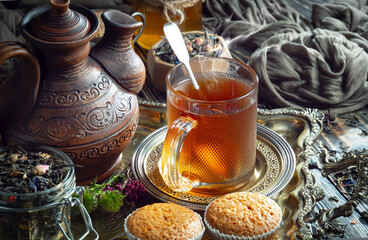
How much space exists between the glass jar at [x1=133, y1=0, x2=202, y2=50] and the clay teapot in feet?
2.07

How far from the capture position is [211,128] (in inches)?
40.6

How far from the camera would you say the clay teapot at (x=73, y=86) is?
0.98 metres

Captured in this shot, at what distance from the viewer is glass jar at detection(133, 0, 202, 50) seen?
1.71 metres

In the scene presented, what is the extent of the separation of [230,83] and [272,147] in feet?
0.68

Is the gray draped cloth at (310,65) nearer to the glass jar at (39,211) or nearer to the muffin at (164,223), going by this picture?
the muffin at (164,223)

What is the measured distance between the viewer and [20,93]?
1.02 metres

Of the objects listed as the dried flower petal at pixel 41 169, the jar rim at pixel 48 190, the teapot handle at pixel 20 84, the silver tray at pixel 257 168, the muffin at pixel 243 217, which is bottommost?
the silver tray at pixel 257 168

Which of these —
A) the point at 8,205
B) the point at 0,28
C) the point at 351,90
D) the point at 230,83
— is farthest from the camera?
the point at 0,28

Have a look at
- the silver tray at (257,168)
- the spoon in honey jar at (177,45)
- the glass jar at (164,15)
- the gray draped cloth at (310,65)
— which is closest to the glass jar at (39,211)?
the silver tray at (257,168)

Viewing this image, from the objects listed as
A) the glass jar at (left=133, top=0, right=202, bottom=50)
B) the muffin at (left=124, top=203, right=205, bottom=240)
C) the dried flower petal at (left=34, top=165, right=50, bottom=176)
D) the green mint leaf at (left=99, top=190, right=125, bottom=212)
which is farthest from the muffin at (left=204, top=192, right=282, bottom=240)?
the glass jar at (left=133, top=0, right=202, bottom=50)

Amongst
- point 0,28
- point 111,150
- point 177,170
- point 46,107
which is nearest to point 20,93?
point 46,107

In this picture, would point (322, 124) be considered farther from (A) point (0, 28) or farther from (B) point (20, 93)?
(A) point (0, 28)

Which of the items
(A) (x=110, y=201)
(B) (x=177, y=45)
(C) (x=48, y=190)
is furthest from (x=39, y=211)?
(B) (x=177, y=45)

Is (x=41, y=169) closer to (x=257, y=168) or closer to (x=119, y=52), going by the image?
(x=119, y=52)
